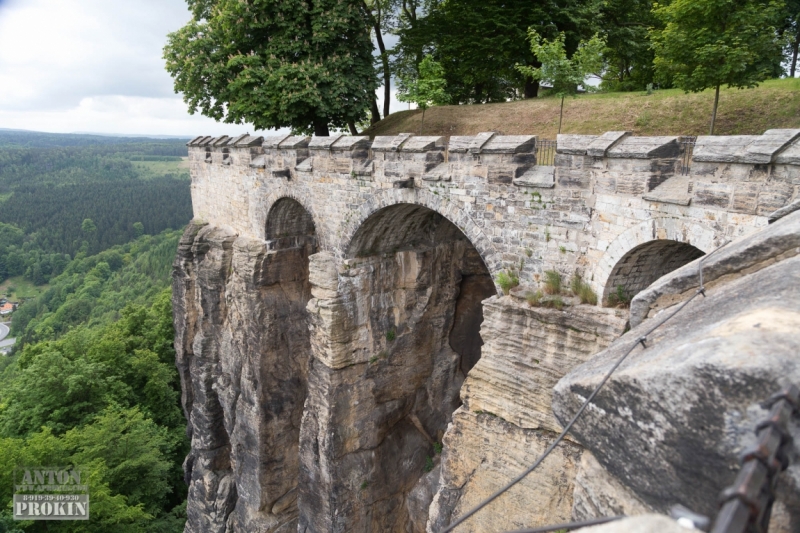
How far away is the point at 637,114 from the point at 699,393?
15.1 meters

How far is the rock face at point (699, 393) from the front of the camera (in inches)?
88.4

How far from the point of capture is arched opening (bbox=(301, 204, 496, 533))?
42.1ft

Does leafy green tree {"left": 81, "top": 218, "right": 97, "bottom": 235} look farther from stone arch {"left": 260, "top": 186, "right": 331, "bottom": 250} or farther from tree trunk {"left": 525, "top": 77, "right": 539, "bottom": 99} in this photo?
tree trunk {"left": 525, "top": 77, "right": 539, "bottom": 99}

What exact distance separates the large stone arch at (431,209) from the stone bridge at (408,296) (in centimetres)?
4

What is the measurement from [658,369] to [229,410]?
17.1 meters

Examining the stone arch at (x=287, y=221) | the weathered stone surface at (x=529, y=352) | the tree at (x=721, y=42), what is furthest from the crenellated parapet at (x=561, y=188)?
the tree at (x=721, y=42)

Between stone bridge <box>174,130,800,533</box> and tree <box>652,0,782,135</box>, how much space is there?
19.6ft

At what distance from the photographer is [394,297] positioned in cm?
1352

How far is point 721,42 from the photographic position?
37.7 ft

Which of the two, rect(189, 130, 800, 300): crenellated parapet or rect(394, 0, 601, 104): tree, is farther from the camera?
rect(394, 0, 601, 104): tree

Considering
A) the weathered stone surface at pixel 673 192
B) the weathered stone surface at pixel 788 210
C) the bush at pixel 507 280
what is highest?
the weathered stone surface at pixel 673 192

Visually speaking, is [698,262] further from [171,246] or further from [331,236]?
[171,246]

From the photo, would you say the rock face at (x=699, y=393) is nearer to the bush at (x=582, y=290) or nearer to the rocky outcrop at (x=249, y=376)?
the bush at (x=582, y=290)

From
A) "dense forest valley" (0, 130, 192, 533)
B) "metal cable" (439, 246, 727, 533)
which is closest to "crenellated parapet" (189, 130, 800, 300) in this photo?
"metal cable" (439, 246, 727, 533)
